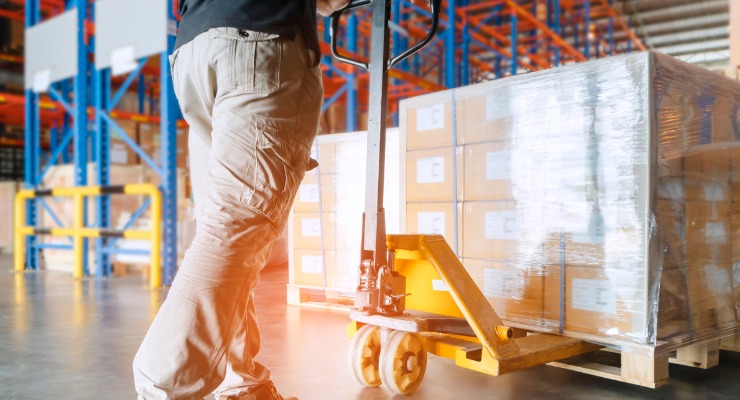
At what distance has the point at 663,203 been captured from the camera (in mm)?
2240

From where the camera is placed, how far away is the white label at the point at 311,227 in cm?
412

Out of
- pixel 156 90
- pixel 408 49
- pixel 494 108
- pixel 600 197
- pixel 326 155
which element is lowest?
pixel 600 197

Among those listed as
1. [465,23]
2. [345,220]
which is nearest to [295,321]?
[345,220]

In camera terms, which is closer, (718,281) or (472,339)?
(472,339)

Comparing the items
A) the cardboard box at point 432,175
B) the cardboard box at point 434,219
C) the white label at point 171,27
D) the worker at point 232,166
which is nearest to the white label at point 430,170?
the cardboard box at point 432,175

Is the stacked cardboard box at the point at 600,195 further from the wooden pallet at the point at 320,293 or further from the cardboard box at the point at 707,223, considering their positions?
the wooden pallet at the point at 320,293

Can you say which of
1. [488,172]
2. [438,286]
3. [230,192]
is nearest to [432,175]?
[488,172]

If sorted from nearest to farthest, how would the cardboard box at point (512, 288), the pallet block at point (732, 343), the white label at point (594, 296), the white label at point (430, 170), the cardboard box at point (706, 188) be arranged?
the white label at point (594, 296)
the cardboard box at point (706, 188)
the cardboard box at point (512, 288)
the pallet block at point (732, 343)
the white label at point (430, 170)

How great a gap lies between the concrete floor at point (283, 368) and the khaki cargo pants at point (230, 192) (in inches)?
31.8

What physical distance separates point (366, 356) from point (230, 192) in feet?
3.36

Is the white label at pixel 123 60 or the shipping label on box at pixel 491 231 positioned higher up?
the white label at pixel 123 60

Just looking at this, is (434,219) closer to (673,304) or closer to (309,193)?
(673,304)

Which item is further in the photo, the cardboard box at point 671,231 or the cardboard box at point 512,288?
the cardboard box at point 512,288

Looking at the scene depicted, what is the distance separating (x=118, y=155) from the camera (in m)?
8.11
